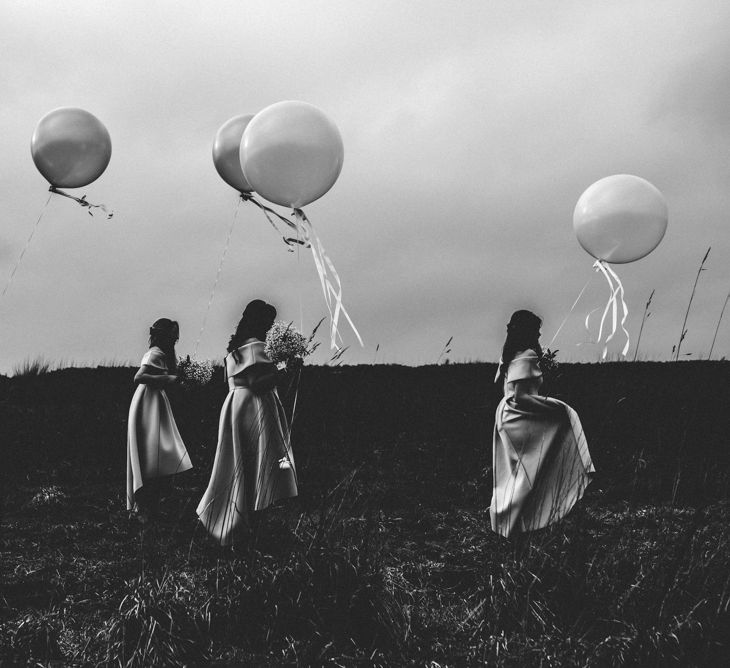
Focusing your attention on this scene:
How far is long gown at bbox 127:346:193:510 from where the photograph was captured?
5.92 meters

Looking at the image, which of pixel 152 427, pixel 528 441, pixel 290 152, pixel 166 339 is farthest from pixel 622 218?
pixel 152 427

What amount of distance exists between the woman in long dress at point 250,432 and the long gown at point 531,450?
1429mm

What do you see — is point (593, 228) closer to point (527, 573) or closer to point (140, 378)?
point (527, 573)

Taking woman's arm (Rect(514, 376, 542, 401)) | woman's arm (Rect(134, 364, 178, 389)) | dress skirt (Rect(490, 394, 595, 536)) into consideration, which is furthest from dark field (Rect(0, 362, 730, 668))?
woman's arm (Rect(134, 364, 178, 389))

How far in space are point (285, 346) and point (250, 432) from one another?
69cm

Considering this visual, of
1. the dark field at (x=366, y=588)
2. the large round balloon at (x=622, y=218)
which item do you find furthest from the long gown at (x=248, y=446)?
the large round balloon at (x=622, y=218)

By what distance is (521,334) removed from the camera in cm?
507

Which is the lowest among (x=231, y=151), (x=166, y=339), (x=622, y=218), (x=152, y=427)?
(x=152, y=427)

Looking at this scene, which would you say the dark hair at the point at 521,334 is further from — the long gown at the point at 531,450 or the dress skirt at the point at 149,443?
the dress skirt at the point at 149,443

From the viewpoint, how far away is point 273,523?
183 inches

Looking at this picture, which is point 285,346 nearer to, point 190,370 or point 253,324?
point 253,324

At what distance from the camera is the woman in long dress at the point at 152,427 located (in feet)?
19.4

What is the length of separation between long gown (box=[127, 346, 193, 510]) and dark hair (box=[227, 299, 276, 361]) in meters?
1.37

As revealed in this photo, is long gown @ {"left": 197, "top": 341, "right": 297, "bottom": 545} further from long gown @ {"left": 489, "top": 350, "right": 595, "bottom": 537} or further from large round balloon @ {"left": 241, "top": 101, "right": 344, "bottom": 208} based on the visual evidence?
long gown @ {"left": 489, "top": 350, "right": 595, "bottom": 537}
